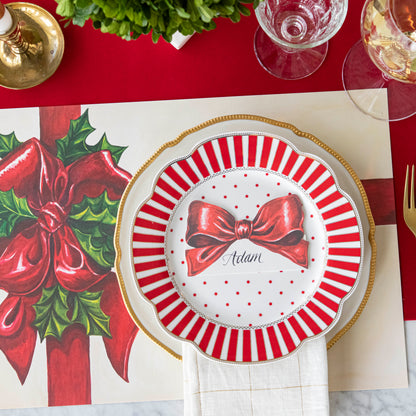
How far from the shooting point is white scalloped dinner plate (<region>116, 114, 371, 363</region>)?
692 mm

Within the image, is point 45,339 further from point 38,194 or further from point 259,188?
point 259,188

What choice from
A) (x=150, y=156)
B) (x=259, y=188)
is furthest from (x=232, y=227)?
(x=150, y=156)

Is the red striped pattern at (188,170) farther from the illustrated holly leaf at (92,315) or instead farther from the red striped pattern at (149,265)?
the illustrated holly leaf at (92,315)

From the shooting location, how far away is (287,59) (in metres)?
0.77

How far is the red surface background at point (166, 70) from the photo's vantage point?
78cm

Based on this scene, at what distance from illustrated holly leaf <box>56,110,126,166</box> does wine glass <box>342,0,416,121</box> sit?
397mm

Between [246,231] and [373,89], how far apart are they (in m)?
0.31

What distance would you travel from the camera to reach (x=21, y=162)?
0.78m

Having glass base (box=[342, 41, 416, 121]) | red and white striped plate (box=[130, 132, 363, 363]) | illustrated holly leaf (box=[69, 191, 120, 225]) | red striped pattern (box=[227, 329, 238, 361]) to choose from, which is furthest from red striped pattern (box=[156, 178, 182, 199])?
glass base (box=[342, 41, 416, 121])

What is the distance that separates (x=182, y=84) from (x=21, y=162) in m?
0.29

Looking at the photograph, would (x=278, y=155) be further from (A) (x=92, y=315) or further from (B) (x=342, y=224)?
(A) (x=92, y=315)

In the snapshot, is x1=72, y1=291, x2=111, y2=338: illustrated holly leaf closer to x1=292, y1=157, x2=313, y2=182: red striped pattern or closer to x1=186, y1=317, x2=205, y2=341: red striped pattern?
x1=186, y1=317, x2=205, y2=341: red striped pattern

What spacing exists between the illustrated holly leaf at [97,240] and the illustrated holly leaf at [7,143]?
167 millimetres

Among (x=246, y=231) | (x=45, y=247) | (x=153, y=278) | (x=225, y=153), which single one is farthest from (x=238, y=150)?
(x=45, y=247)
